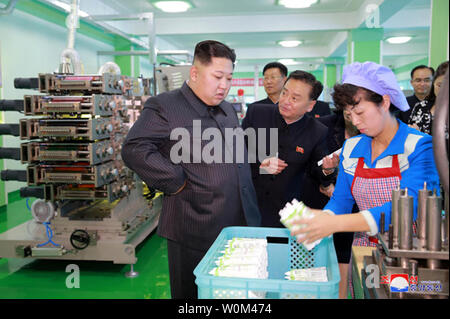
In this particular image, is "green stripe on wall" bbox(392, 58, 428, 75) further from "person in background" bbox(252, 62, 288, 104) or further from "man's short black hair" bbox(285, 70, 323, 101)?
"man's short black hair" bbox(285, 70, 323, 101)

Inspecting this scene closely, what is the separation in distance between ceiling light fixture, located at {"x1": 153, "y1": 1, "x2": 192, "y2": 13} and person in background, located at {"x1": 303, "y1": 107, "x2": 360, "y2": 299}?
6.67 m

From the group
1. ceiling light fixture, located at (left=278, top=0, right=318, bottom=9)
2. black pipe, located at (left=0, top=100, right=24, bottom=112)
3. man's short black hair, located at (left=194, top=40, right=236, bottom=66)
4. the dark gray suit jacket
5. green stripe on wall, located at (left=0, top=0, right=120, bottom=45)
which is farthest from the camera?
ceiling light fixture, located at (left=278, top=0, right=318, bottom=9)

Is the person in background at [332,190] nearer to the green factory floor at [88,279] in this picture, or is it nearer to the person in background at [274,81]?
the person in background at [274,81]

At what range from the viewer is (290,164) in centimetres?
269

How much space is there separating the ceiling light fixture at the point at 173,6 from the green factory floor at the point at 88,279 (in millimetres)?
6304

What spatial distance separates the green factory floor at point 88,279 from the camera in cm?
338

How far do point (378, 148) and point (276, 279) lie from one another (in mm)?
858

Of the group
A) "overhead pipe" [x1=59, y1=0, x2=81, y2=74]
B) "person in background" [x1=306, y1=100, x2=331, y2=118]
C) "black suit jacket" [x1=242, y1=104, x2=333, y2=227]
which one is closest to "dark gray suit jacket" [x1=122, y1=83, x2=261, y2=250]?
"black suit jacket" [x1=242, y1=104, x2=333, y2=227]

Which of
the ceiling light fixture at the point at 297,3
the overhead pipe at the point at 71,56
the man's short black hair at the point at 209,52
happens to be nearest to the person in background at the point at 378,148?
the man's short black hair at the point at 209,52

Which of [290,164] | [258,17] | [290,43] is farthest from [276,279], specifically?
[290,43]

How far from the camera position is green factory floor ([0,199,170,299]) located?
3385 millimetres

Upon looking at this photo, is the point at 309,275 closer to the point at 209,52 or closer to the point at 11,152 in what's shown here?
the point at 209,52
